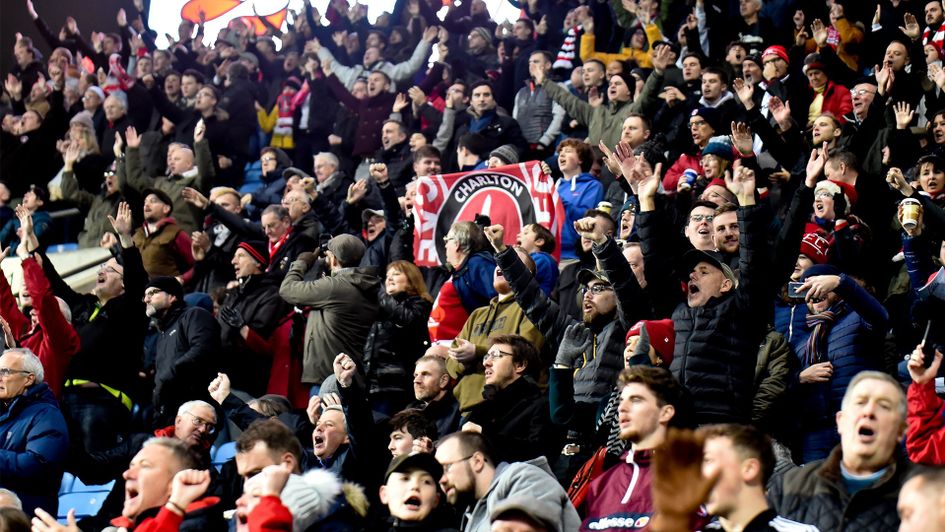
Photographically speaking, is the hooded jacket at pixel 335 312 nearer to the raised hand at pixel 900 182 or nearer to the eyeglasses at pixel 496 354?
the eyeglasses at pixel 496 354

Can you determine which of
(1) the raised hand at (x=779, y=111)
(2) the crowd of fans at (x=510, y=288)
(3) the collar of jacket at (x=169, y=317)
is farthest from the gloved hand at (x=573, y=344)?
(3) the collar of jacket at (x=169, y=317)

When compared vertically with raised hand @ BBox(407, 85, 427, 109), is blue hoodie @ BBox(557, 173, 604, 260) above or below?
below

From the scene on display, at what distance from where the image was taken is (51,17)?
18.7 m

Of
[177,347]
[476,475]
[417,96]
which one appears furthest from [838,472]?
[417,96]

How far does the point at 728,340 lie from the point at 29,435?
3440mm

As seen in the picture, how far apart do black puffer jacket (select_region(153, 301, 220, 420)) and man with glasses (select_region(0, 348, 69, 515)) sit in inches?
61.9

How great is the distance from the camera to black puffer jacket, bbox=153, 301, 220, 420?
8828mm

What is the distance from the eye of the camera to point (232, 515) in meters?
6.29

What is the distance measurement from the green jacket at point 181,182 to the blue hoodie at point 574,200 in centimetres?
358

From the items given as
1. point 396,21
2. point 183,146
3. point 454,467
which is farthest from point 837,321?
point 396,21

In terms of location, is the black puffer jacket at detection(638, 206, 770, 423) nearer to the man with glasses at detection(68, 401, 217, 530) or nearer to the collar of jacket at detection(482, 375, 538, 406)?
the collar of jacket at detection(482, 375, 538, 406)

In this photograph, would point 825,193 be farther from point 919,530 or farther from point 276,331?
point 919,530

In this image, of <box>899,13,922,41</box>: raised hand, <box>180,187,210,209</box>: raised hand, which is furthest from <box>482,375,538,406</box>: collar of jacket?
<box>899,13,922,41</box>: raised hand

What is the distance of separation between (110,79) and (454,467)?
11779 millimetres
